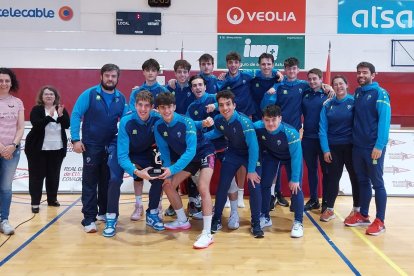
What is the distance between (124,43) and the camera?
8.70 meters

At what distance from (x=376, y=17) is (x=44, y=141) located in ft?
22.9

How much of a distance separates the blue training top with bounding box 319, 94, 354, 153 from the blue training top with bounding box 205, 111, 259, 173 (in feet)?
3.21

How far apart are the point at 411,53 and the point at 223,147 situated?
587 centimetres

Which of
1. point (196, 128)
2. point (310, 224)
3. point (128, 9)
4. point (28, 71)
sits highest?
point (128, 9)

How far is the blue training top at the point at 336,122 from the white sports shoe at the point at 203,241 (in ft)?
5.46

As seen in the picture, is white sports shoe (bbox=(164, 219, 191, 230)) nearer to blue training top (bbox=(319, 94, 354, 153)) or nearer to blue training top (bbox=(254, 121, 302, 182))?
blue training top (bbox=(254, 121, 302, 182))

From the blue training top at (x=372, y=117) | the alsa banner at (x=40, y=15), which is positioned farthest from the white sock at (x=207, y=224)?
the alsa banner at (x=40, y=15)

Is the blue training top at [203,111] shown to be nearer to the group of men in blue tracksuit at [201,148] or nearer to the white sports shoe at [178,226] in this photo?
the group of men in blue tracksuit at [201,148]

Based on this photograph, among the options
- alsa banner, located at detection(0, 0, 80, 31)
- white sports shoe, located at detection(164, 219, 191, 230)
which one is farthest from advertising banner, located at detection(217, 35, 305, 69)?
white sports shoe, located at detection(164, 219, 191, 230)

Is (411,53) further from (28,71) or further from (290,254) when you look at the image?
(28,71)

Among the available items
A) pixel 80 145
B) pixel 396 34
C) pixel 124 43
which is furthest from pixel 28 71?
pixel 396 34

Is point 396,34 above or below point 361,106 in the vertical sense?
above

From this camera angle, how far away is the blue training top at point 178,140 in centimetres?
401

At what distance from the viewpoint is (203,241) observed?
12.6 feet
